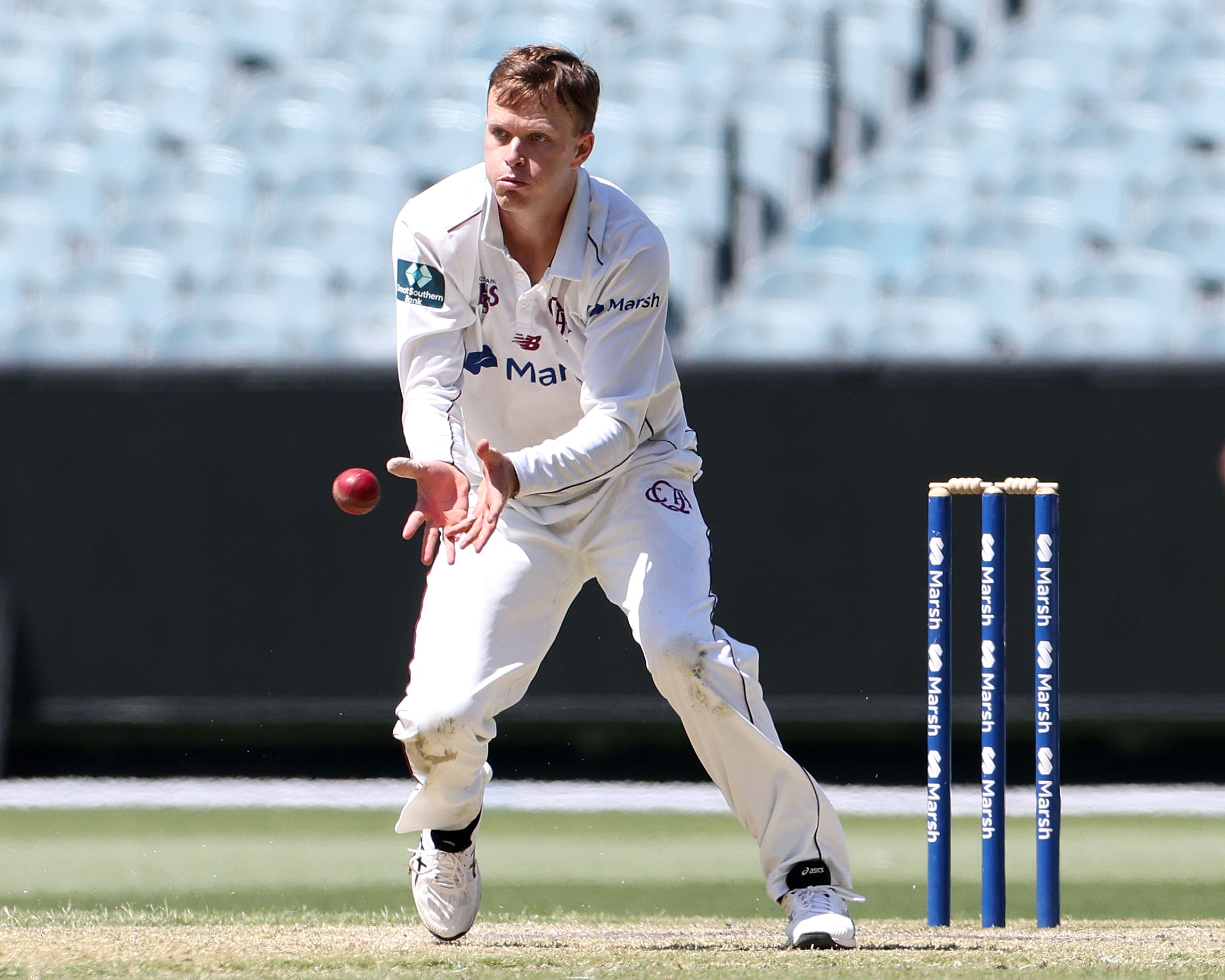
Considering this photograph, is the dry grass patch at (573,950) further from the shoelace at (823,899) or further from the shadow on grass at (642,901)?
the shadow on grass at (642,901)

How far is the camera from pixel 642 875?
5.60 meters

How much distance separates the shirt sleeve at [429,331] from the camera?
11.9ft

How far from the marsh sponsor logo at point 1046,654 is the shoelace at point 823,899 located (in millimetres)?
710

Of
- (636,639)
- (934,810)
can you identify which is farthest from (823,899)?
(636,639)

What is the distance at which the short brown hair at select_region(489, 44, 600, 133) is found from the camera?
138 inches

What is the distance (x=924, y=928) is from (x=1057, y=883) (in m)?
0.32

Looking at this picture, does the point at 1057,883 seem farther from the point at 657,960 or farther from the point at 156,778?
the point at 156,778

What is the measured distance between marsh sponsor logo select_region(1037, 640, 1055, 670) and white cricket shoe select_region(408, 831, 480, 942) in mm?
1330

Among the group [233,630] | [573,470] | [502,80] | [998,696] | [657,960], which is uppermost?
[502,80]

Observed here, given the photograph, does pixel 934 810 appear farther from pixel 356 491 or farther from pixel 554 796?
pixel 554 796

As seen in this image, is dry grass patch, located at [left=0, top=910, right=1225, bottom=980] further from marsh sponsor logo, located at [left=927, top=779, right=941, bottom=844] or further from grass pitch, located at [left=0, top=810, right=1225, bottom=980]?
marsh sponsor logo, located at [left=927, top=779, right=941, bottom=844]

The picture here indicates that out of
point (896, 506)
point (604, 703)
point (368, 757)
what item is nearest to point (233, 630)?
point (368, 757)

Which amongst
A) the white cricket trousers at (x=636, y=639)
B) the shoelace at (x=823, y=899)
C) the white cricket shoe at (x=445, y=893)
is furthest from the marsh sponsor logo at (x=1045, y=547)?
the white cricket shoe at (x=445, y=893)

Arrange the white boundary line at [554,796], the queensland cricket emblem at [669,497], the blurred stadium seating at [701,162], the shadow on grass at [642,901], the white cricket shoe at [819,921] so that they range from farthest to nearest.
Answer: the blurred stadium seating at [701,162] < the white boundary line at [554,796] < the shadow on grass at [642,901] < the queensland cricket emblem at [669,497] < the white cricket shoe at [819,921]
